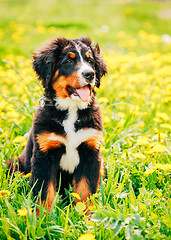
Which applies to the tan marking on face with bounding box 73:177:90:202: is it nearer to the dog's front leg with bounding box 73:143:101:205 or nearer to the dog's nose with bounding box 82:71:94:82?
the dog's front leg with bounding box 73:143:101:205

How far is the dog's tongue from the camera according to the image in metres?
2.70

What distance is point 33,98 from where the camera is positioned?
3922 mm

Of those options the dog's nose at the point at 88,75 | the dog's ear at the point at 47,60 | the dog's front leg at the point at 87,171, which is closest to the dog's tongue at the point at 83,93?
the dog's nose at the point at 88,75

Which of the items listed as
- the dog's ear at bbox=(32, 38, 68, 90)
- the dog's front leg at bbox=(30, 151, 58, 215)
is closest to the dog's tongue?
the dog's ear at bbox=(32, 38, 68, 90)

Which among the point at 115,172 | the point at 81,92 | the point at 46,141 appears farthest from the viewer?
the point at 115,172

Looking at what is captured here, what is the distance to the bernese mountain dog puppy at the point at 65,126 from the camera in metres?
2.63

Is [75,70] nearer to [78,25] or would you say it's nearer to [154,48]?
[154,48]

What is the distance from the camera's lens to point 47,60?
277 centimetres

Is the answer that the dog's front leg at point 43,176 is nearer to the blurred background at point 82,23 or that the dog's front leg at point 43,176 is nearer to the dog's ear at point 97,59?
the dog's ear at point 97,59

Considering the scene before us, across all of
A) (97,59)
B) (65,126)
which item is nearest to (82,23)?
(97,59)

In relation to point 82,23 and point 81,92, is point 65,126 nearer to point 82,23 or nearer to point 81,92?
point 81,92

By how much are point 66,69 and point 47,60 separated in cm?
19

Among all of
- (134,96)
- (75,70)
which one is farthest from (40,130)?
(134,96)

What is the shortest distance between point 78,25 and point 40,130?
9624 millimetres
